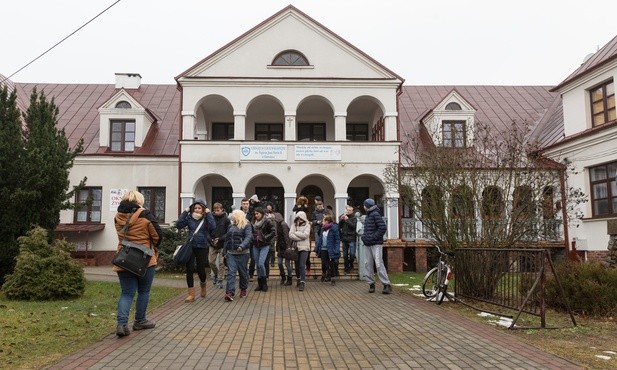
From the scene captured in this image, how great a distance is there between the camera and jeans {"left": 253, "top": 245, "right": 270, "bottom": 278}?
11.7m

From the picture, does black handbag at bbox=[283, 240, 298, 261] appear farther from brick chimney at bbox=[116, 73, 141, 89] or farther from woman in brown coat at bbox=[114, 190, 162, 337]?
brick chimney at bbox=[116, 73, 141, 89]

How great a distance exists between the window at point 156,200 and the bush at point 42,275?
1138cm

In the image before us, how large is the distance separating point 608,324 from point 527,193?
3351 mm

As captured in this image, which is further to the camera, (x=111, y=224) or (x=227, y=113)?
(x=227, y=113)

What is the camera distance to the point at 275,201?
24250 millimetres

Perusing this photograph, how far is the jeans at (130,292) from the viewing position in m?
6.77

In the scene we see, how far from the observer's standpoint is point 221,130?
25.2 m

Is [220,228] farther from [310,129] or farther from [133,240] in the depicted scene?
[310,129]

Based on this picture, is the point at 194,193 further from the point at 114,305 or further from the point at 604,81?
the point at 604,81

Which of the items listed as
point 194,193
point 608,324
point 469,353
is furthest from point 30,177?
point 608,324

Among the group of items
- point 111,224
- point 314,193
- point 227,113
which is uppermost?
point 227,113

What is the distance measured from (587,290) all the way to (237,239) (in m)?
6.79

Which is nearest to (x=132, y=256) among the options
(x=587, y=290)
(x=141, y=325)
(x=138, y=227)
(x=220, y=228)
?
(x=138, y=227)

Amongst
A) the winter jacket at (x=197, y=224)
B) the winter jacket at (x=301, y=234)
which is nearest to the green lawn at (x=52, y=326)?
the winter jacket at (x=197, y=224)
